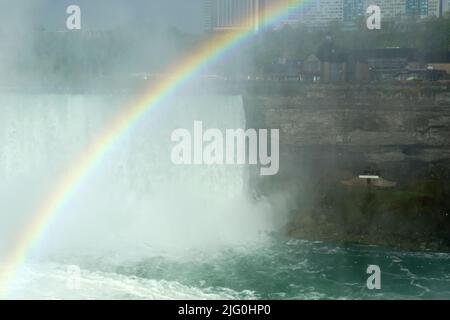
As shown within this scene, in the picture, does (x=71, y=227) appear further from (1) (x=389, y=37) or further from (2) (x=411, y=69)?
(1) (x=389, y=37)

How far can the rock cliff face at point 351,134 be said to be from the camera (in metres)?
18.8

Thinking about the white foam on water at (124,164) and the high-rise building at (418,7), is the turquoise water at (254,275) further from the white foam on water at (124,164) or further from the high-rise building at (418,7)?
the high-rise building at (418,7)

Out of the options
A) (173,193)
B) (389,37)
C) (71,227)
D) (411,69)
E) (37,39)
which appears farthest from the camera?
(389,37)

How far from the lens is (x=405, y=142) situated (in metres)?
19.4

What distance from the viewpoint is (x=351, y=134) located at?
64.2ft

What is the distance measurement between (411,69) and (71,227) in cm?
1748

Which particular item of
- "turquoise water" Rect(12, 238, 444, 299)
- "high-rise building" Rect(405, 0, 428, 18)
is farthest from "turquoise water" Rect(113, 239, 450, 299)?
"high-rise building" Rect(405, 0, 428, 18)

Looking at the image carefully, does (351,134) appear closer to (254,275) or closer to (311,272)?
(311,272)
